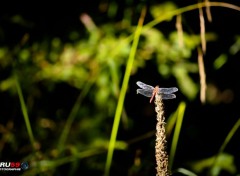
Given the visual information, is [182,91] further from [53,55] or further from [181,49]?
[53,55]

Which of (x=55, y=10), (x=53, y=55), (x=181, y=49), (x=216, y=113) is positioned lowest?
(x=216, y=113)

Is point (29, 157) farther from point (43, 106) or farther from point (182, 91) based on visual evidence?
point (182, 91)

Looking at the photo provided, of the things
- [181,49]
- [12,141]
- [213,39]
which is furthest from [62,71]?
[213,39]

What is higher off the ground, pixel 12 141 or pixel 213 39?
pixel 213 39

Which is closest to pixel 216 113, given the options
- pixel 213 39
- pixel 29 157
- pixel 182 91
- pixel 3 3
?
pixel 182 91

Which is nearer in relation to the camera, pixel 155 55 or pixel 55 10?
pixel 155 55

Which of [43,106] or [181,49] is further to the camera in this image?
[43,106]
